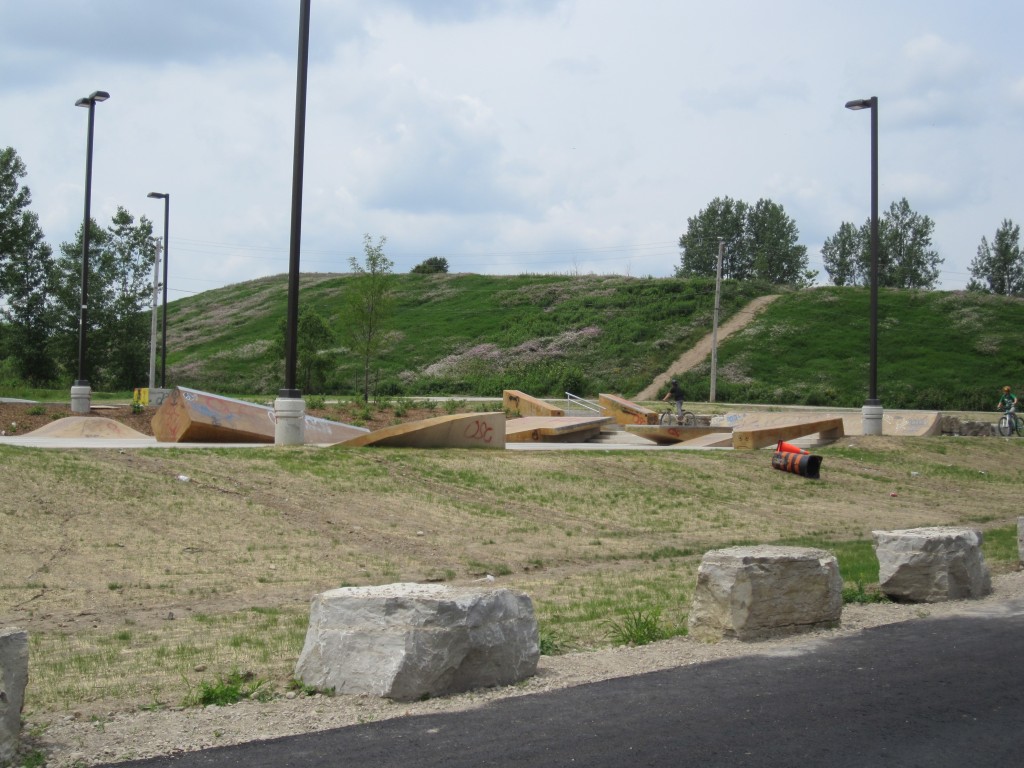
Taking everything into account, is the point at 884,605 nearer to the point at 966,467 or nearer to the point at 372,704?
the point at 372,704

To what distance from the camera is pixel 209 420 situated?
17781 mm

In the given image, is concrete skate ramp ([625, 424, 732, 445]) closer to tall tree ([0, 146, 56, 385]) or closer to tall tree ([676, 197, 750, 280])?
tall tree ([0, 146, 56, 385])

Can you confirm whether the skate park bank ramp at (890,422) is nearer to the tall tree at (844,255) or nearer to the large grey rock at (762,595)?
the large grey rock at (762,595)

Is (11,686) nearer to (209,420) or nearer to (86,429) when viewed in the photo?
(209,420)

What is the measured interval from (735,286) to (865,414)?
50497mm

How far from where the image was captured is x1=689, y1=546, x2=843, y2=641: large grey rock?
7.20 m

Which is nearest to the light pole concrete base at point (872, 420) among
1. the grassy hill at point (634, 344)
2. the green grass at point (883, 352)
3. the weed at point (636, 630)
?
the weed at point (636, 630)

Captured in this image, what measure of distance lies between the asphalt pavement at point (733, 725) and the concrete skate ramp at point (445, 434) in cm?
1108

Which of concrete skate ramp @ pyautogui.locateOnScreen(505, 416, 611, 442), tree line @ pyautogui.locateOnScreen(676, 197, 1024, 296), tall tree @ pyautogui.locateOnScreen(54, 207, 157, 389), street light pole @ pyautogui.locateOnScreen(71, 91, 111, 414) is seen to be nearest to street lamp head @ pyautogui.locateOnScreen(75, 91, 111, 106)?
street light pole @ pyautogui.locateOnScreen(71, 91, 111, 414)

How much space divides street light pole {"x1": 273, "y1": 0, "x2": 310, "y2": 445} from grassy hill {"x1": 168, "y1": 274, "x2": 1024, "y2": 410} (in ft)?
108

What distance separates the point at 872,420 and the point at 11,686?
22.8 metres

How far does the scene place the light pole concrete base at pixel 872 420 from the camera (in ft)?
80.1

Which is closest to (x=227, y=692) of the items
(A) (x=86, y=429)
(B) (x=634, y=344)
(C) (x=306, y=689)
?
(C) (x=306, y=689)

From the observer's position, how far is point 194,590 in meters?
9.03
